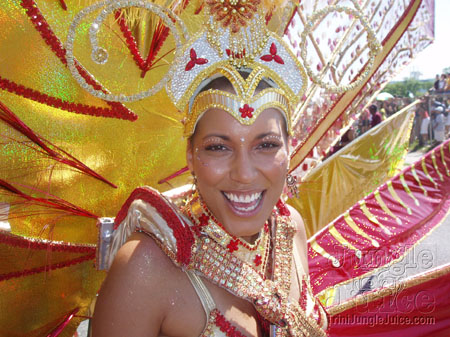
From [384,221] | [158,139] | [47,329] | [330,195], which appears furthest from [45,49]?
[330,195]

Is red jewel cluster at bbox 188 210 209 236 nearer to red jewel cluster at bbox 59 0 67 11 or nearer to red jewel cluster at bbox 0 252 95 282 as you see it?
red jewel cluster at bbox 0 252 95 282

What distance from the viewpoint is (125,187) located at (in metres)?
1.68

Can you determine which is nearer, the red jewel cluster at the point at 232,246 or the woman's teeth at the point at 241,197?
the woman's teeth at the point at 241,197

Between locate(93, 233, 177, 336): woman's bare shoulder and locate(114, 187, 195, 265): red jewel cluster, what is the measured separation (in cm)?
6

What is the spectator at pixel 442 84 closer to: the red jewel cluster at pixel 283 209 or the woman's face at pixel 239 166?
the red jewel cluster at pixel 283 209

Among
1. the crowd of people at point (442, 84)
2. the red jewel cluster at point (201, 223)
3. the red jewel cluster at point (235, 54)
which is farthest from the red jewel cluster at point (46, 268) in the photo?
the crowd of people at point (442, 84)

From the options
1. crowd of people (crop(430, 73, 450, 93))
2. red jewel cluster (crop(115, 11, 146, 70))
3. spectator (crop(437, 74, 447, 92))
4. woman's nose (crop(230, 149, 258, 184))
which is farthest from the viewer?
spectator (crop(437, 74, 447, 92))

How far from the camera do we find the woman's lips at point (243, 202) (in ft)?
4.25

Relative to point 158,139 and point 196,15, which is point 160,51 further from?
point 158,139

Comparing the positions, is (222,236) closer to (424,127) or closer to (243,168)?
(243,168)

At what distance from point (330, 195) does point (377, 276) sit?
1.19 m

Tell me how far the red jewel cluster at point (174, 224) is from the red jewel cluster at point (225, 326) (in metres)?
0.21

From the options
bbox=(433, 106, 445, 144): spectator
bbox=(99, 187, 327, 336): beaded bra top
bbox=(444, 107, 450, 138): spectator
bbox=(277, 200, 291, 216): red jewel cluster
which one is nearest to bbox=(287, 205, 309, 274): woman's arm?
bbox=(277, 200, 291, 216): red jewel cluster

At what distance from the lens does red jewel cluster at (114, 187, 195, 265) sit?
125 centimetres
